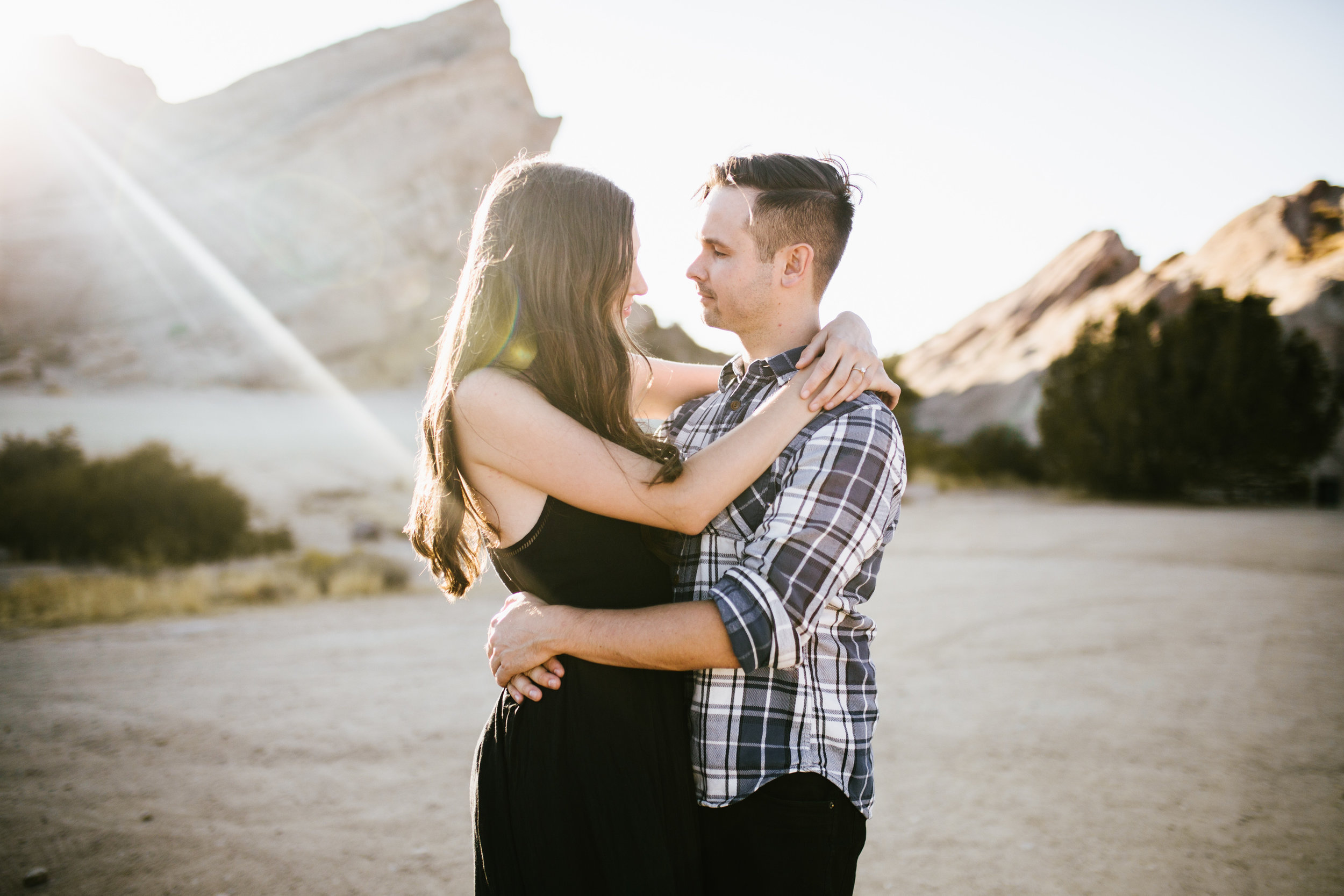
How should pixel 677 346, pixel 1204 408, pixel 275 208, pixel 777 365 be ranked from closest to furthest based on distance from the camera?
pixel 777 365 → pixel 1204 408 → pixel 275 208 → pixel 677 346

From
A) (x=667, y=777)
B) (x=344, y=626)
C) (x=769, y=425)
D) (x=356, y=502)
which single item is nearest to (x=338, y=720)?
(x=344, y=626)

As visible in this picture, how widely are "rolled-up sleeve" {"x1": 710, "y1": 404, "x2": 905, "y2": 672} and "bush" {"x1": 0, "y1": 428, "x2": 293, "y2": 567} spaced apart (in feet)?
37.5

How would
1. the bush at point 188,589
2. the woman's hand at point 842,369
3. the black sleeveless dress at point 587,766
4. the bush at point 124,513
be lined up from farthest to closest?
the bush at point 124,513
the bush at point 188,589
the woman's hand at point 842,369
the black sleeveless dress at point 587,766

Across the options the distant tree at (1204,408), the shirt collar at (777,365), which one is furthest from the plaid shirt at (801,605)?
the distant tree at (1204,408)

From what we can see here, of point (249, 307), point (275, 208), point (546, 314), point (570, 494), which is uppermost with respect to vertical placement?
point (275, 208)

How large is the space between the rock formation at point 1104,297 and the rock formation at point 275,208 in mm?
26815

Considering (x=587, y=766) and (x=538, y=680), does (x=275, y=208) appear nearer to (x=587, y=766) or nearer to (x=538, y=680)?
(x=538, y=680)

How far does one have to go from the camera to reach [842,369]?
6.46 feet

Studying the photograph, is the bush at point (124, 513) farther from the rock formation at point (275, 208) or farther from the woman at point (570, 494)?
the rock formation at point (275, 208)

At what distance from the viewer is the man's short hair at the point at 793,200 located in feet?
7.45

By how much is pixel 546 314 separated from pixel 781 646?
988 mm

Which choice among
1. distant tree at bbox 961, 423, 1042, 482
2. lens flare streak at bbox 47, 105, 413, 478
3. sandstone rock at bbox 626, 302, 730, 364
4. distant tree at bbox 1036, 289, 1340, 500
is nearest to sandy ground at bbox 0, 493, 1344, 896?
distant tree at bbox 1036, 289, 1340, 500

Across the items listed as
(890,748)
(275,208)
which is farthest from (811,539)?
(275,208)

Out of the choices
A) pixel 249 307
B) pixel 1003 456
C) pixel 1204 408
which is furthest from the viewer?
pixel 249 307
